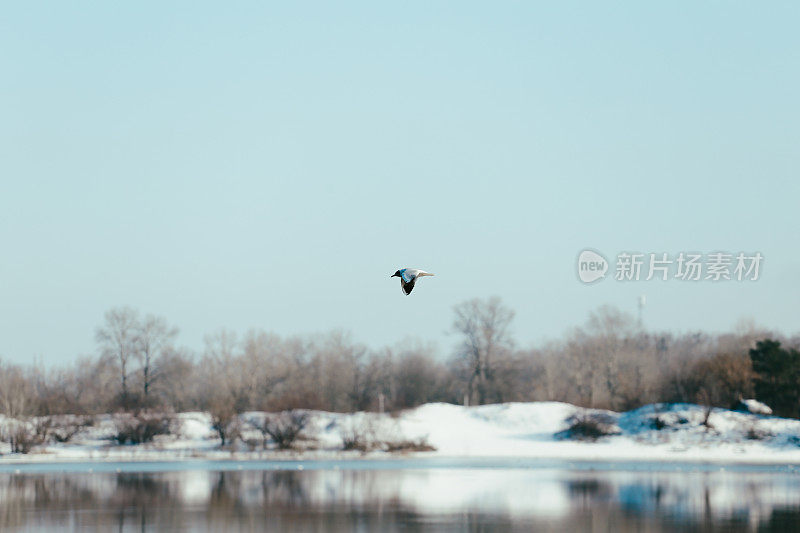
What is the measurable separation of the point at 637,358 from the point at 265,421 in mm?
45064

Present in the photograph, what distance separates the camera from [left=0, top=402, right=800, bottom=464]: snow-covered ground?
155 ft

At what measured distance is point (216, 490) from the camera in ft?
101

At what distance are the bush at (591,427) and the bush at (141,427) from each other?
19.9 meters

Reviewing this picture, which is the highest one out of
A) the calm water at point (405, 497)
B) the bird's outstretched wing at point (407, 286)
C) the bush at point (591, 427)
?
the bird's outstretched wing at point (407, 286)

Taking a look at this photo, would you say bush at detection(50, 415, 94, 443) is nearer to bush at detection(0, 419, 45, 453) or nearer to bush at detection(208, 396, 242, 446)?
bush at detection(0, 419, 45, 453)

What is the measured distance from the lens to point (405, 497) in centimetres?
2831

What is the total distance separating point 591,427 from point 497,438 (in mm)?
4815

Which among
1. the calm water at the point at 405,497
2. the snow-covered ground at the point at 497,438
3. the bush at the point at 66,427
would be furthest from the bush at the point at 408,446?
the bush at the point at 66,427

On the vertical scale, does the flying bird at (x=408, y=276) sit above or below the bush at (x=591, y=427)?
above

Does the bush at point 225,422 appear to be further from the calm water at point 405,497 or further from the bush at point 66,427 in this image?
the calm water at point 405,497

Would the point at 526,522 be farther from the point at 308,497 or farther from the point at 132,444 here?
the point at 132,444

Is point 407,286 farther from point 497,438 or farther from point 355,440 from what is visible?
point 497,438

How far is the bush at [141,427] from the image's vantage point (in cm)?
5284

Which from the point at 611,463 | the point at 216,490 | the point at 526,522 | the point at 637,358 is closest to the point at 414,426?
the point at 611,463
